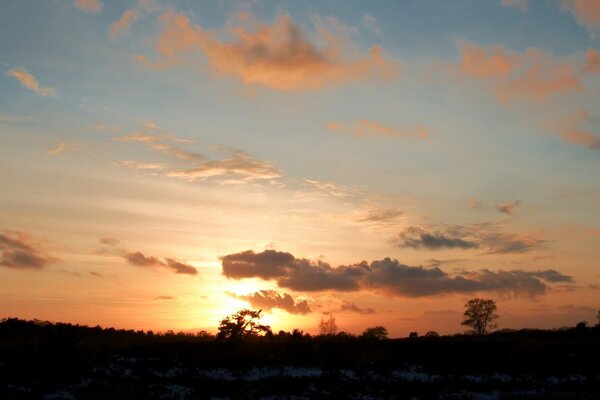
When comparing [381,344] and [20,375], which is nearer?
[20,375]

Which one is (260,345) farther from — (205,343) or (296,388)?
(296,388)

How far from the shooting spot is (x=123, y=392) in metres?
23.6

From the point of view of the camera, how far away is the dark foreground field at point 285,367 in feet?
81.8

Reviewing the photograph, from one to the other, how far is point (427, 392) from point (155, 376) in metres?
12.3

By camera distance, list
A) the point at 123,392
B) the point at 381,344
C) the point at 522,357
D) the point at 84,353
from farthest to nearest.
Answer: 1. the point at 381,344
2. the point at 522,357
3. the point at 84,353
4. the point at 123,392

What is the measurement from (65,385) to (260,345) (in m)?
12.6

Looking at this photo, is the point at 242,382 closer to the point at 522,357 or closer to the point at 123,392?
the point at 123,392

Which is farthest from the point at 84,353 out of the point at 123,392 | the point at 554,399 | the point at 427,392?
the point at 554,399

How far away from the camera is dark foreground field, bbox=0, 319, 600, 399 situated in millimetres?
24922

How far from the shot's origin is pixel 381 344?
36562 mm

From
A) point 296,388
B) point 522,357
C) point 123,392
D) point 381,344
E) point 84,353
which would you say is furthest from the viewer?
point 381,344

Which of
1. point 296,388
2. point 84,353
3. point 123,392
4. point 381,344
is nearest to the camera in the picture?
point 123,392

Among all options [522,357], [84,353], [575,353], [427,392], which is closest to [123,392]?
[84,353]

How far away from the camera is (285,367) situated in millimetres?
30203
